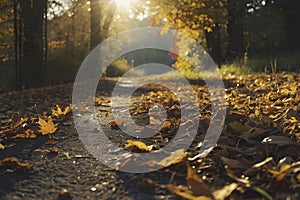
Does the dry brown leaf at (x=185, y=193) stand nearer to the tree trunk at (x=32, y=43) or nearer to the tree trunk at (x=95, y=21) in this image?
the tree trunk at (x=32, y=43)

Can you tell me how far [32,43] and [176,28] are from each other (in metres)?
7.83

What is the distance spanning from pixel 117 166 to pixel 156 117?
53.7 inches

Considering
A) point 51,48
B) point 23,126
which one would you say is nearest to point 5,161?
point 23,126

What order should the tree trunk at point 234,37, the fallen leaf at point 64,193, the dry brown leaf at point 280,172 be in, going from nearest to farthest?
the dry brown leaf at point 280,172 < the fallen leaf at point 64,193 < the tree trunk at point 234,37

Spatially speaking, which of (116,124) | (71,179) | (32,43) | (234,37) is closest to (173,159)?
(71,179)

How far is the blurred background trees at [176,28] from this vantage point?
969 cm

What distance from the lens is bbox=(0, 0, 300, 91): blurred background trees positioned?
381 inches

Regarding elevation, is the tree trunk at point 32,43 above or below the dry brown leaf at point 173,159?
above

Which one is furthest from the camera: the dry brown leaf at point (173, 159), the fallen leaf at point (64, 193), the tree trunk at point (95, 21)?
the tree trunk at point (95, 21)

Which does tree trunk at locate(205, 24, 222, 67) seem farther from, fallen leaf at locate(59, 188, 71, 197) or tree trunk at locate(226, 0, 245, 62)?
fallen leaf at locate(59, 188, 71, 197)

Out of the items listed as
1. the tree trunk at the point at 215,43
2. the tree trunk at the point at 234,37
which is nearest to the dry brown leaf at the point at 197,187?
the tree trunk at the point at 234,37

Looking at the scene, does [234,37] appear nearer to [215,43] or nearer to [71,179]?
[215,43]

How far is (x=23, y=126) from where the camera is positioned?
3377mm

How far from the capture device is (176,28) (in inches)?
630
